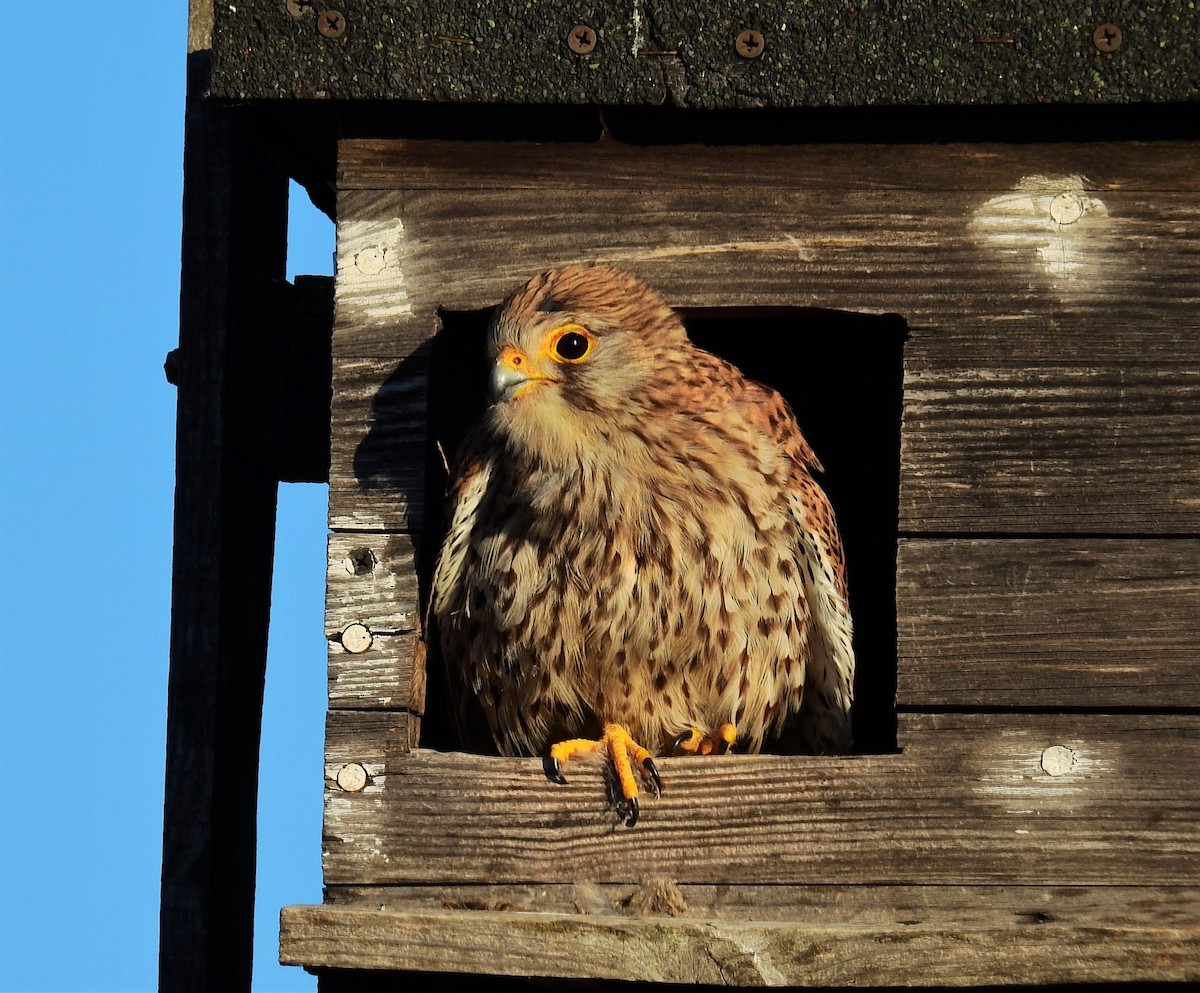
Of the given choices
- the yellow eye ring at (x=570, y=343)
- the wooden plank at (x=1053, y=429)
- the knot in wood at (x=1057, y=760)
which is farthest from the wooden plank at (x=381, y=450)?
the knot in wood at (x=1057, y=760)

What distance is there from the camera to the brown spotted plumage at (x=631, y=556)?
3.88 metres

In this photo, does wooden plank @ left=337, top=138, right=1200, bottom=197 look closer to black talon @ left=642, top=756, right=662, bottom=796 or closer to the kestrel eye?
the kestrel eye

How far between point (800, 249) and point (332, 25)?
0.96 metres

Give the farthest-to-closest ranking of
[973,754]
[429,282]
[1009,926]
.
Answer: [429,282], [973,754], [1009,926]

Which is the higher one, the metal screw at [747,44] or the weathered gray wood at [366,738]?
the metal screw at [747,44]

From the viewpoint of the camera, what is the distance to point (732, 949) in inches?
124

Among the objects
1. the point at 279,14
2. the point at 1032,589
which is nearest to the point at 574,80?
the point at 279,14

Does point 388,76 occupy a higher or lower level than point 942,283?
higher

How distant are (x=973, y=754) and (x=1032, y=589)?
1.05 feet

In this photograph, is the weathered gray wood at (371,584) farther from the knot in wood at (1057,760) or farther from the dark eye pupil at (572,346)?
the knot in wood at (1057,760)

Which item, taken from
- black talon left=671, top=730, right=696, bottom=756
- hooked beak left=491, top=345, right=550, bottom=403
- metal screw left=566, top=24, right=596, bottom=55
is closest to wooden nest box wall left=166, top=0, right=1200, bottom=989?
metal screw left=566, top=24, right=596, bottom=55

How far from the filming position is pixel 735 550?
12.9 ft

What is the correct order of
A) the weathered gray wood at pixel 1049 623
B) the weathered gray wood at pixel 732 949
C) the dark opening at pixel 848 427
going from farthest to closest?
the dark opening at pixel 848 427 < the weathered gray wood at pixel 1049 623 < the weathered gray wood at pixel 732 949

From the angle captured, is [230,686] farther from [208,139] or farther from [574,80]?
[574,80]
